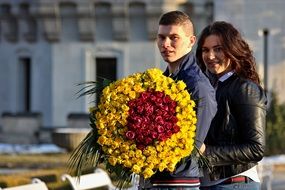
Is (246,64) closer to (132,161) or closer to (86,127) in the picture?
(132,161)

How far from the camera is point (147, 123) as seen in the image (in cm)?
424

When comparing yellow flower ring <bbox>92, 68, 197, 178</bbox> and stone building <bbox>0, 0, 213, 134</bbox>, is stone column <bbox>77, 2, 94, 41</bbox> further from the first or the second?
yellow flower ring <bbox>92, 68, 197, 178</bbox>

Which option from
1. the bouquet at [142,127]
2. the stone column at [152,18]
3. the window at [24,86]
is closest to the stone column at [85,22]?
the stone column at [152,18]

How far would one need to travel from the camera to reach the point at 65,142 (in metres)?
22.0

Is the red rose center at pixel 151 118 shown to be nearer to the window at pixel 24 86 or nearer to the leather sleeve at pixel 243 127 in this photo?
the leather sleeve at pixel 243 127

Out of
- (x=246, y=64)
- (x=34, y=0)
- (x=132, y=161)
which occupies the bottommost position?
(x=132, y=161)

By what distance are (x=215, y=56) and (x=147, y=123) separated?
766 millimetres

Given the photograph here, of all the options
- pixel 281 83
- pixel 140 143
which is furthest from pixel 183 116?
pixel 281 83

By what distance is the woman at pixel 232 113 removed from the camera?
4.55 m

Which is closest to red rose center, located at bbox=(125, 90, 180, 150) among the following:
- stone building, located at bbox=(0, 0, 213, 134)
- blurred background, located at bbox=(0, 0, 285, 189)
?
blurred background, located at bbox=(0, 0, 285, 189)

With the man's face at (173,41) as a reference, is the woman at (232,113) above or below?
below

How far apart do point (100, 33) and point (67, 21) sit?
107cm

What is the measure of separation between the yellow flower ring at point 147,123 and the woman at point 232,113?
0.27 m

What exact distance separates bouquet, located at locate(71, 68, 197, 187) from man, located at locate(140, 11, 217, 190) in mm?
56
